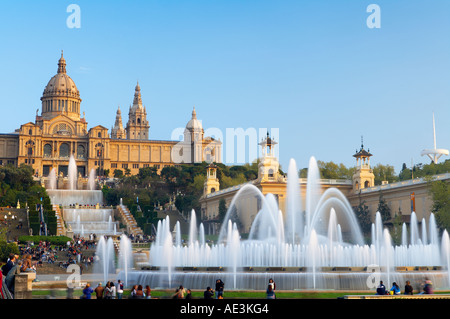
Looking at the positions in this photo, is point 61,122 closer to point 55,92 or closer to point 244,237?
point 55,92

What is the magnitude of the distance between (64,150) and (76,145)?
2.68m

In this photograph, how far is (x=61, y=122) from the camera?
131250 millimetres

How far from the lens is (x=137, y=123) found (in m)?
160

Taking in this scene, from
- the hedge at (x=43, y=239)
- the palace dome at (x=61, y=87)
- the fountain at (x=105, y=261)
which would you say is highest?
Result: the palace dome at (x=61, y=87)

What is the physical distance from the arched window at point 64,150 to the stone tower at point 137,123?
31.2 metres

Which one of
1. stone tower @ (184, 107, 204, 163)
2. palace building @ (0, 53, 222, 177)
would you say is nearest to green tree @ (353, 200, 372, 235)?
palace building @ (0, 53, 222, 177)

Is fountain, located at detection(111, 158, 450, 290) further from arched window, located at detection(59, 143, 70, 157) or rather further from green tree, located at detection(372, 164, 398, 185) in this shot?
arched window, located at detection(59, 143, 70, 157)

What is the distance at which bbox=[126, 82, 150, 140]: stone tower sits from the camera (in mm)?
159375

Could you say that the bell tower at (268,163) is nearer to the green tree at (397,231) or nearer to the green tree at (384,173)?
the green tree at (397,231)

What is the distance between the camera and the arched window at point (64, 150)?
12862 cm

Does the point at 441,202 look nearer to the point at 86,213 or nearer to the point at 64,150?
the point at 86,213

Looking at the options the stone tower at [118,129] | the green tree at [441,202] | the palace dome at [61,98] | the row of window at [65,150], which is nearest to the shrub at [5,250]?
the green tree at [441,202]

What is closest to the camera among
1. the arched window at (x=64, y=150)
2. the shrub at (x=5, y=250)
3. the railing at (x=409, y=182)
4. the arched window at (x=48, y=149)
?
the shrub at (x=5, y=250)
